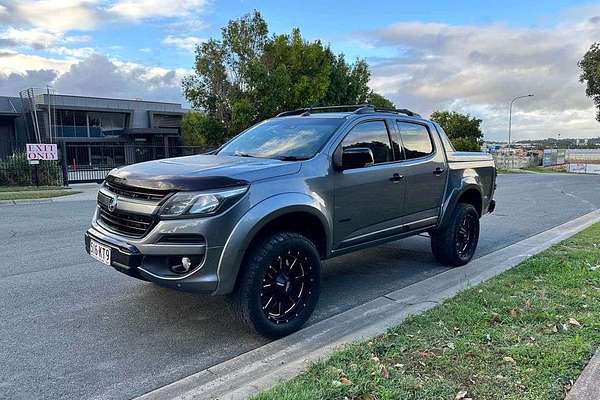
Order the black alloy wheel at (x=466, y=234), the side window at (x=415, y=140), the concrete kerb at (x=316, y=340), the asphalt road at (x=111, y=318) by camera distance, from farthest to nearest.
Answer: the black alloy wheel at (x=466, y=234)
the side window at (x=415, y=140)
the asphalt road at (x=111, y=318)
the concrete kerb at (x=316, y=340)

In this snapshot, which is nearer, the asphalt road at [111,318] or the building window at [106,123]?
the asphalt road at [111,318]

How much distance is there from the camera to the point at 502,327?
3.85 meters

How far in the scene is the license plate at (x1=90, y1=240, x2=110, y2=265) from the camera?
386cm

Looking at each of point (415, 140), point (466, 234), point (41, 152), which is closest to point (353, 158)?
point (415, 140)

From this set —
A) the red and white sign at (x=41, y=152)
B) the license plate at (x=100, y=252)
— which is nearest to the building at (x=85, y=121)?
the red and white sign at (x=41, y=152)

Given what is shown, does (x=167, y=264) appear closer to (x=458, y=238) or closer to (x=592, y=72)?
(x=458, y=238)

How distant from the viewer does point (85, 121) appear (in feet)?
127

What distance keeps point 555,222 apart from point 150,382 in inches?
371

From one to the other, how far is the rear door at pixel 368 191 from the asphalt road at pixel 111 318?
77 centimetres

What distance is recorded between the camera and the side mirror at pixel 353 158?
4488mm

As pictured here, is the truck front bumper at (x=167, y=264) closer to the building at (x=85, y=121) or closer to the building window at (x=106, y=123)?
the building at (x=85, y=121)

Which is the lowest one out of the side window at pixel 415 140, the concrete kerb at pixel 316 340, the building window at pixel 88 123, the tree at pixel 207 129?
the concrete kerb at pixel 316 340

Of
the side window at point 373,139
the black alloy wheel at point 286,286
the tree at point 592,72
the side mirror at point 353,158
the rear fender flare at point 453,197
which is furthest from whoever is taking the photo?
the tree at point 592,72

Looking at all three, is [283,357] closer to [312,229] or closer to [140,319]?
[312,229]
